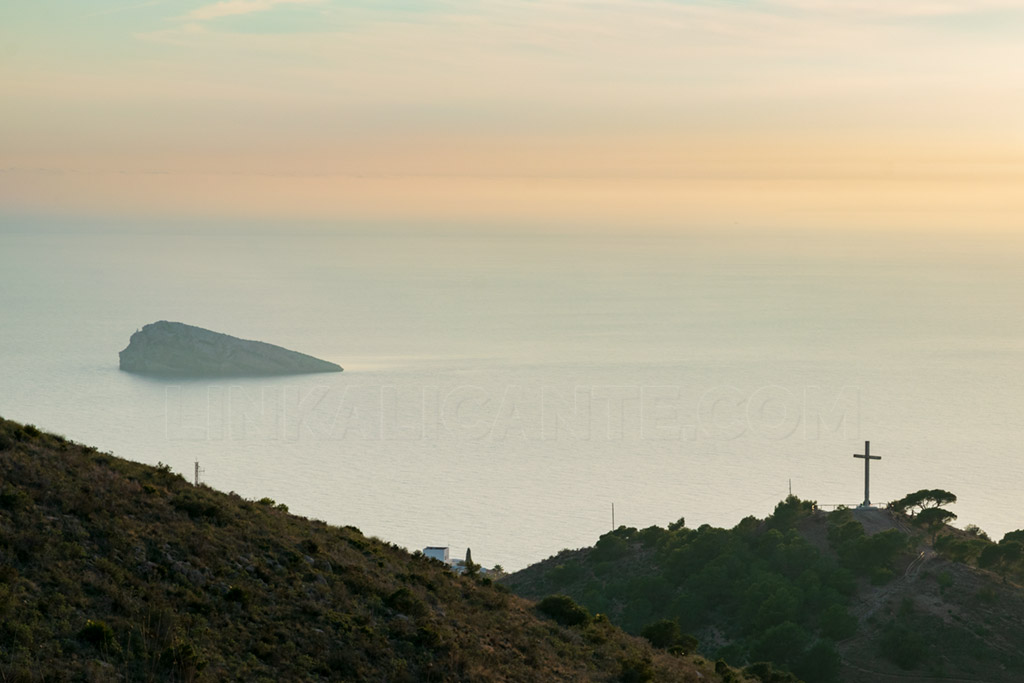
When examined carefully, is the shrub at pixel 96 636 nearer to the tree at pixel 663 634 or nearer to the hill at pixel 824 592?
the tree at pixel 663 634

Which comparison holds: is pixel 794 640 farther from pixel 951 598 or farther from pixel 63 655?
pixel 63 655

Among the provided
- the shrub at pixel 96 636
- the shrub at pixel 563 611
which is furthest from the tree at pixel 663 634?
the shrub at pixel 96 636

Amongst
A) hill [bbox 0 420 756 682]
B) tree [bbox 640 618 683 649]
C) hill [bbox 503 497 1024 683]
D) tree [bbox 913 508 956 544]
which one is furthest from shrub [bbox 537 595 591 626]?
tree [bbox 913 508 956 544]

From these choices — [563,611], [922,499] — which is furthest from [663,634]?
[922,499]

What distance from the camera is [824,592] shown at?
42000 mm

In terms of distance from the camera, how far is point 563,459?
15100cm

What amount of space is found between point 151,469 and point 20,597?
35.3 ft

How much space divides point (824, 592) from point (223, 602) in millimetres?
26512

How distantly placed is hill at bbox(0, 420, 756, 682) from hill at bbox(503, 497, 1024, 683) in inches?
262

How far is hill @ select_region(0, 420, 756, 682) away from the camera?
19.9m

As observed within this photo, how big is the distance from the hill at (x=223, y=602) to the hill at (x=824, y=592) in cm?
666

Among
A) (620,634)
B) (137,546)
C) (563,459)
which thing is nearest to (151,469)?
(137,546)

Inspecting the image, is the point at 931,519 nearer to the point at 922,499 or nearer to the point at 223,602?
the point at 922,499

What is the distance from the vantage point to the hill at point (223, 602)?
19.9 m
